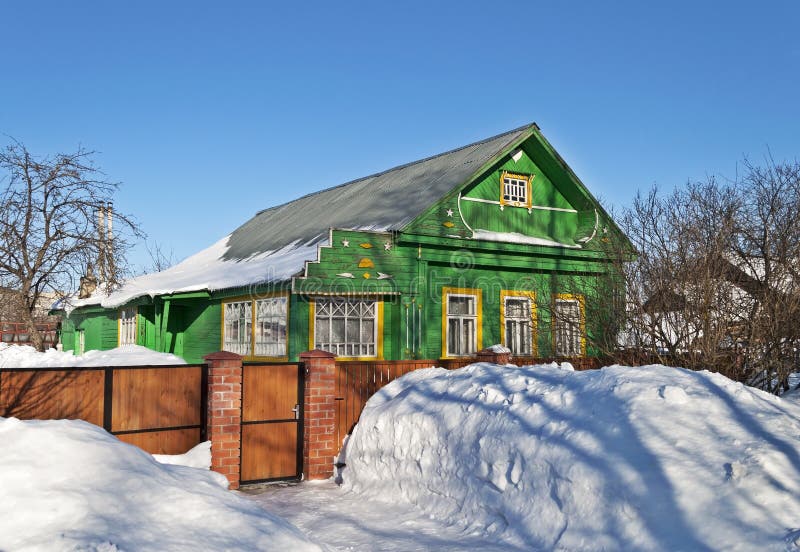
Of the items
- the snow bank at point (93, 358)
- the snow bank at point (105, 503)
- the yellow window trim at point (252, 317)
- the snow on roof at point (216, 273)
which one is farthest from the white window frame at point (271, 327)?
the snow bank at point (105, 503)

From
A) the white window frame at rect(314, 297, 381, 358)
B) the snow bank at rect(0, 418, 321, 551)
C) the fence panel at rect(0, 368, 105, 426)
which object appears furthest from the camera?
the white window frame at rect(314, 297, 381, 358)

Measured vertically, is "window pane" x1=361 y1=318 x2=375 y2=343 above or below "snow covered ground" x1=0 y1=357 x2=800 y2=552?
above

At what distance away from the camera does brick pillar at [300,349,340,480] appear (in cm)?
988

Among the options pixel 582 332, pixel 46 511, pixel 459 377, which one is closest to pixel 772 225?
pixel 582 332

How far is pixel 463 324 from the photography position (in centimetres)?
1619

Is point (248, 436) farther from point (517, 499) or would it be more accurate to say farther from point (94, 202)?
point (94, 202)

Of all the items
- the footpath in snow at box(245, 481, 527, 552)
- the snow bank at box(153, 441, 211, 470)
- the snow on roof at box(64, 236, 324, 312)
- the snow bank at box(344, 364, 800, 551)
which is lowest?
the footpath in snow at box(245, 481, 527, 552)

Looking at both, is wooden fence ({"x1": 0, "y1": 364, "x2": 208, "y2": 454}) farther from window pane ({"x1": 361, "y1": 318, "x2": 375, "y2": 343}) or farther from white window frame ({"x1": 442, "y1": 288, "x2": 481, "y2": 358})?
white window frame ({"x1": 442, "y1": 288, "x2": 481, "y2": 358})

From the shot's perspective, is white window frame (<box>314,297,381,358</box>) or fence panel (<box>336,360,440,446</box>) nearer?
fence panel (<box>336,360,440,446</box>)

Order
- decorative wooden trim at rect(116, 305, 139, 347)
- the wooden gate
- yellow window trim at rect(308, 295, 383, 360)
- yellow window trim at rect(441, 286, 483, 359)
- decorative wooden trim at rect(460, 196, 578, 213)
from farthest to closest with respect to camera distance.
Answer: decorative wooden trim at rect(116, 305, 139, 347) → decorative wooden trim at rect(460, 196, 578, 213) → yellow window trim at rect(441, 286, 483, 359) → yellow window trim at rect(308, 295, 383, 360) → the wooden gate

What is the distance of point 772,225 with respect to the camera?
12.5m

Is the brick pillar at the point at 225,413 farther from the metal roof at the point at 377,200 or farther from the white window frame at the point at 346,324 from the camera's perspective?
the metal roof at the point at 377,200

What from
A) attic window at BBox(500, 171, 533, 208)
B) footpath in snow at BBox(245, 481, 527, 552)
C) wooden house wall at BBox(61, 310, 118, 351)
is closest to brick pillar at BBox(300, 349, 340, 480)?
footpath in snow at BBox(245, 481, 527, 552)

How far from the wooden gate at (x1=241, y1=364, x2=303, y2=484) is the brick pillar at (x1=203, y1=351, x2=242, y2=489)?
0.29 m
